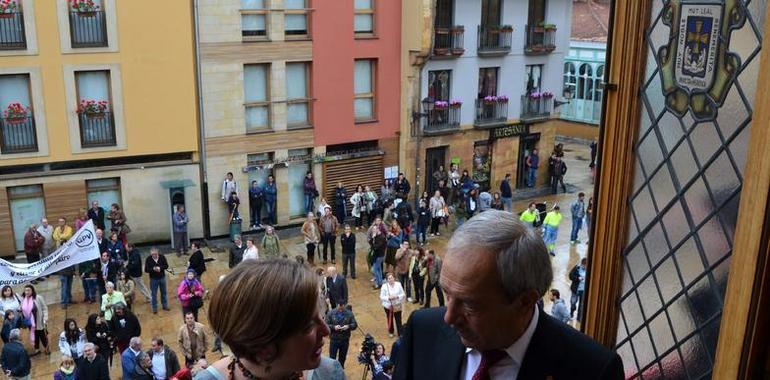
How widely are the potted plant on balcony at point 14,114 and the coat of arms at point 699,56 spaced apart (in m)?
18.6

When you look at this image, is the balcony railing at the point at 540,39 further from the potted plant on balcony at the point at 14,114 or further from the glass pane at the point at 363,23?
the potted plant on balcony at the point at 14,114

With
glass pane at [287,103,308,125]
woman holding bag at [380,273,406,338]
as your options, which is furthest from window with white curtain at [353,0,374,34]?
woman holding bag at [380,273,406,338]

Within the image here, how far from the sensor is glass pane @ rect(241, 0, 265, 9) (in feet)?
70.5

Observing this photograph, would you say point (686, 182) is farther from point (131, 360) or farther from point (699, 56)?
point (131, 360)

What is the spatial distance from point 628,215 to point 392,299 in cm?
1002

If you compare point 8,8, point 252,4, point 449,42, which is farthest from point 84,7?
point 449,42

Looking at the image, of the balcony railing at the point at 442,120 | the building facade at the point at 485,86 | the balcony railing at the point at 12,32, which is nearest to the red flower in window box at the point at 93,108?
the balcony railing at the point at 12,32

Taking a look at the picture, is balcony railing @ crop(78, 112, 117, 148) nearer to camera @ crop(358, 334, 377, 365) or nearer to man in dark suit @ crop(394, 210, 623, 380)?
camera @ crop(358, 334, 377, 365)

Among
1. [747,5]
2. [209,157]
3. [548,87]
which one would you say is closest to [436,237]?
[209,157]

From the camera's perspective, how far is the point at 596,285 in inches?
202

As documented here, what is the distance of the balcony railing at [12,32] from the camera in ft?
61.1

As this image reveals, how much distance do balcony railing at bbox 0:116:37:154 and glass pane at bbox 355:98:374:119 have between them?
977cm

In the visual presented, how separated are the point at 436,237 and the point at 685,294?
18220 millimetres

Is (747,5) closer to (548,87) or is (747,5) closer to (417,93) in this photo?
(417,93)
